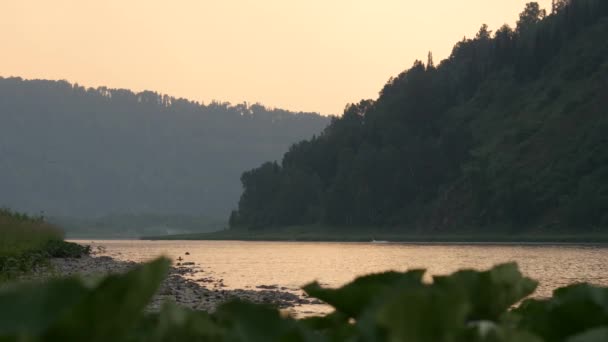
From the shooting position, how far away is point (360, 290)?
242 cm

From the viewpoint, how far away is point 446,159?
15238 centimetres

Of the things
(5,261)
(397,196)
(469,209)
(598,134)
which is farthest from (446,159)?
(5,261)

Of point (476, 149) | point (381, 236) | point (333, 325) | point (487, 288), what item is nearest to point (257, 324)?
point (333, 325)

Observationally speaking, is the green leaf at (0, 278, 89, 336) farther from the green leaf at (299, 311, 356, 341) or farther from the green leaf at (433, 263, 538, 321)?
the green leaf at (433, 263, 538, 321)

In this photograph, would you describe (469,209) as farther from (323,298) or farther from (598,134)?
(323,298)

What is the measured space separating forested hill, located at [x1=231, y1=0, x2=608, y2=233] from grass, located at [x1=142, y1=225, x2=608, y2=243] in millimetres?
2160

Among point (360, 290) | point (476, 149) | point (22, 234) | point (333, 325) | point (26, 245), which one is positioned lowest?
point (333, 325)

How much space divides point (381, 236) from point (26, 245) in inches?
4233

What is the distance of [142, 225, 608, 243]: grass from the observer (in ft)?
370

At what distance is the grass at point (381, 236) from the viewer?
11271 centimetres

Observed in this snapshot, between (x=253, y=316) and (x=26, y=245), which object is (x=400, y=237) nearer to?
(x=26, y=245)

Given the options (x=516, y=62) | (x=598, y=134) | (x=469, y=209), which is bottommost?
(x=469, y=209)

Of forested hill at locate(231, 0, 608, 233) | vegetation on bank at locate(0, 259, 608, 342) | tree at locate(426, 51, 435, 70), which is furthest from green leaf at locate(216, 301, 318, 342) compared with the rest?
tree at locate(426, 51, 435, 70)

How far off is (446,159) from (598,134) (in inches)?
1322
